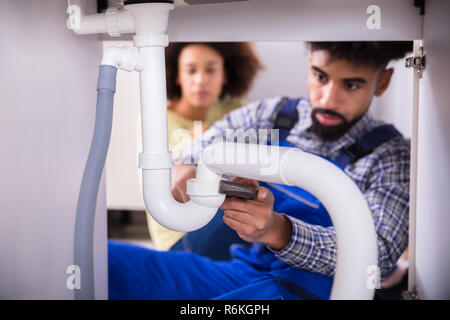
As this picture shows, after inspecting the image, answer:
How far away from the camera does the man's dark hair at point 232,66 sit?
1303 millimetres

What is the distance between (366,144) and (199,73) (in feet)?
1.57

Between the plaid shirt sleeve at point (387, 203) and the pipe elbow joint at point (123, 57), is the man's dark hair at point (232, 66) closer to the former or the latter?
the plaid shirt sleeve at point (387, 203)

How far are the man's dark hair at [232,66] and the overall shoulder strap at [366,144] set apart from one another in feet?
0.99

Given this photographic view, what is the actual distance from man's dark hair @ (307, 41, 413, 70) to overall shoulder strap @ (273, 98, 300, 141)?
0.50 feet

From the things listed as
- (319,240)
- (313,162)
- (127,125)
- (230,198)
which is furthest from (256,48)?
(313,162)

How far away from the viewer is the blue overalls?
1084 mm

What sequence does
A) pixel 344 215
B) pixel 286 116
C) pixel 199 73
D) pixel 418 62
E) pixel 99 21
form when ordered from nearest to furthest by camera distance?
pixel 344 215 → pixel 99 21 → pixel 418 62 → pixel 286 116 → pixel 199 73

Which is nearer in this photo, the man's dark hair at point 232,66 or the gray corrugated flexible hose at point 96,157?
the gray corrugated flexible hose at point 96,157

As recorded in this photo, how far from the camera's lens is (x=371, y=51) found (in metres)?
1.13

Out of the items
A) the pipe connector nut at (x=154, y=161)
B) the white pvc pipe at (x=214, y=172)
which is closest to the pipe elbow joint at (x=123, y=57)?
the white pvc pipe at (x=214, y=172)

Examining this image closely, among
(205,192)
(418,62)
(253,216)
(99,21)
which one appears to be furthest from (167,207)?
(418,62)

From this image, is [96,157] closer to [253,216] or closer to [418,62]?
[253,216]

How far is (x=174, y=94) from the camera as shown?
4.44 ft

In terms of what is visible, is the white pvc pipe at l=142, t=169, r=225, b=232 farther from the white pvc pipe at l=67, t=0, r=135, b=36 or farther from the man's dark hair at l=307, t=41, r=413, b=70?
the man's dark hair at l=307, t=41, r=413, b=70
